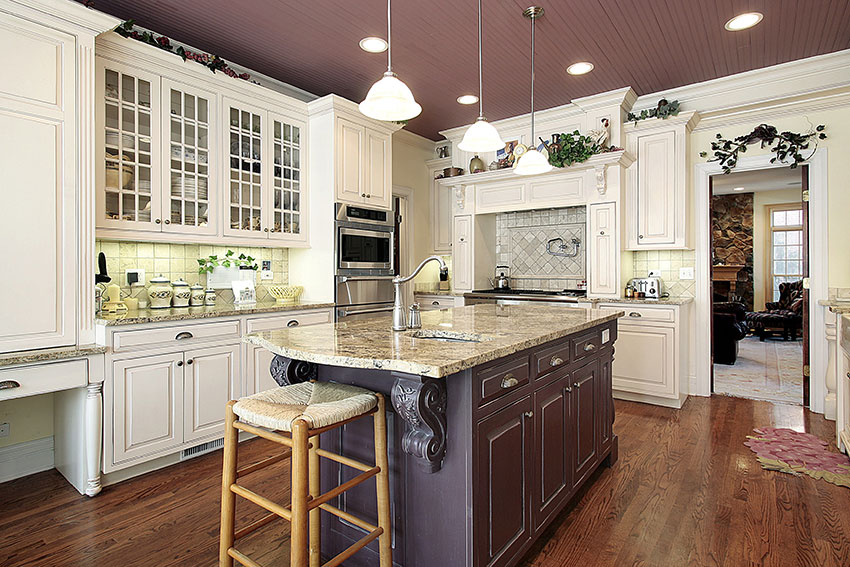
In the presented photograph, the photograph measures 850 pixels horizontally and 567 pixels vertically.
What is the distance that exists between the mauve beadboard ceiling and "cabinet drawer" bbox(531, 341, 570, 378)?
85.0 inches

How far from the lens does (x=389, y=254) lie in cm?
455

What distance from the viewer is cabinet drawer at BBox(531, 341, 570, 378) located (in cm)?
198

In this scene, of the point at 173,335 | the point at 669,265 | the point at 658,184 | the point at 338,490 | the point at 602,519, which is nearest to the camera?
the point at 338,490

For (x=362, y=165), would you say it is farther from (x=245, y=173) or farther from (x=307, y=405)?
(x=307, y=405)

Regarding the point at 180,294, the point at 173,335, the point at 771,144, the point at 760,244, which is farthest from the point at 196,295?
the point at 760,244

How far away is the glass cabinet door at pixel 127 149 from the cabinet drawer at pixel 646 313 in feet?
11.5

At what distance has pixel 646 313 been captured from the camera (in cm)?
421

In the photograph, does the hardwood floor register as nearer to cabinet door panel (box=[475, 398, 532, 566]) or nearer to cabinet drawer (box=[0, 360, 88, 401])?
cabinet door panel (box=[475, 398, 532, 566])

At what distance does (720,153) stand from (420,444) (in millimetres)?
4212

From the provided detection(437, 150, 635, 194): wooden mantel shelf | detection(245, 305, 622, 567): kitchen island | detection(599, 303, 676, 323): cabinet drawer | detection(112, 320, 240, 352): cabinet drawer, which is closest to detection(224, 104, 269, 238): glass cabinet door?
detection(112, 320, 240, 352): cabinet drawer

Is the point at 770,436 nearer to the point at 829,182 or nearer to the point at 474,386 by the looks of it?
the point at 829,182

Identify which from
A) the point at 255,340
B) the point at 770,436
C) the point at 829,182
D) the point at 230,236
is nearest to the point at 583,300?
the point at 770,436

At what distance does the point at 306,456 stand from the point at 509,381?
29.6 inches

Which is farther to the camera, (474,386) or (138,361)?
(138,361)
